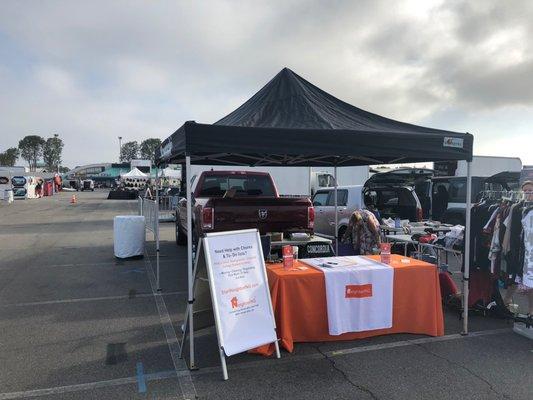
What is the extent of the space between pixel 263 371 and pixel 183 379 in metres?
0.72

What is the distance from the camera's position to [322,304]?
4.55 meters

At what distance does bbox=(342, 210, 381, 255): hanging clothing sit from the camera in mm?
7000

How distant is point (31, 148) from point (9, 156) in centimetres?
1147

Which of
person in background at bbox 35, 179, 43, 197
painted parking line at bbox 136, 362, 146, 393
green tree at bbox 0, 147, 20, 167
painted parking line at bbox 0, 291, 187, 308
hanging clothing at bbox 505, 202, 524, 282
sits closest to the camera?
painted parking line at bbox 136, 362, 146, 393

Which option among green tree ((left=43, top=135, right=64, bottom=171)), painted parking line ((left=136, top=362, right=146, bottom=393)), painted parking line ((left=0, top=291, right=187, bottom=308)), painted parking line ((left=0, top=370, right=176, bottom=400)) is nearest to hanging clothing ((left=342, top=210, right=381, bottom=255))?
painted parking line ((left=0, top=291, right=187, bottom=308))

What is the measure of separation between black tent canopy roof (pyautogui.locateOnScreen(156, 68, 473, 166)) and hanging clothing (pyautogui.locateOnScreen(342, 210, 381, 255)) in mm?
1998

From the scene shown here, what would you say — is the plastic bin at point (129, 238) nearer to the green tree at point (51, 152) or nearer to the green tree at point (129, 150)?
the green tree at point (51, 152)

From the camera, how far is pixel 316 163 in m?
8.44

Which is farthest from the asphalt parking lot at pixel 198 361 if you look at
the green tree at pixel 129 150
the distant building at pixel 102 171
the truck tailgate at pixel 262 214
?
the green tree at pixel 129 150

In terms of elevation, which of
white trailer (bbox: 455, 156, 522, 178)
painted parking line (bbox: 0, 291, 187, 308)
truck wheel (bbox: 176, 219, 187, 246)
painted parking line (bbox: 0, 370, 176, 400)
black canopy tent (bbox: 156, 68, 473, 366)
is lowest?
painted parking line (bbox: 0, 370, 176, 400)

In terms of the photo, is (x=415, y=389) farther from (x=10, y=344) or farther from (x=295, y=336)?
(x=10, y=344)

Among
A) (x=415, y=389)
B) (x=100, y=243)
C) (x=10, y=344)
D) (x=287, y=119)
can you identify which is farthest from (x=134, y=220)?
(x=415, y=389)

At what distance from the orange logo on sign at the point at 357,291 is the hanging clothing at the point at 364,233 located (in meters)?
2.41

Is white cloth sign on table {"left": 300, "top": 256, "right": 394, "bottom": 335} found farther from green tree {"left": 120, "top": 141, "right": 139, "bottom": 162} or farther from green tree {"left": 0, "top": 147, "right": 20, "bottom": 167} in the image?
green tree {"left": 120, "top": 141, "right": 139, "bottom": 162}
